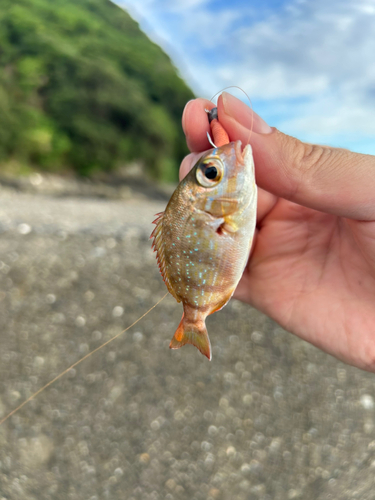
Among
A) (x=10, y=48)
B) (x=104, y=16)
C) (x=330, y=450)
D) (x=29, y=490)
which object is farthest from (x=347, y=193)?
(x=104, y=16)

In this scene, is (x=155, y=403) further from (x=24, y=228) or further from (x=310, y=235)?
(x=24, y=228)

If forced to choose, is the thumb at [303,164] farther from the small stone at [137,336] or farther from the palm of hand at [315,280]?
the small stone at [137,336]

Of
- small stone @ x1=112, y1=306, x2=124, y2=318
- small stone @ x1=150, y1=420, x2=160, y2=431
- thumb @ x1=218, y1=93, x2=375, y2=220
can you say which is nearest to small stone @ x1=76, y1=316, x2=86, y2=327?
small stone @ x1=112, y1=306, x2=124, y2=318

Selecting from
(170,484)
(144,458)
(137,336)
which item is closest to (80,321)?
(137,336)

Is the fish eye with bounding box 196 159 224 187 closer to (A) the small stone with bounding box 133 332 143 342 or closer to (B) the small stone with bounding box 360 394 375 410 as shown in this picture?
(A) the small stone with bounding box 133 332 143 342

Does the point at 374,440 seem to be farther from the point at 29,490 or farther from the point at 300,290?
the point at 29,490

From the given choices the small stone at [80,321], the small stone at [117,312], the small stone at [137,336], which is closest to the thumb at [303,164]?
the small stone at [137,336]

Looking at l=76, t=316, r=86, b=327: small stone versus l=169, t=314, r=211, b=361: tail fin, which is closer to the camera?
l=169, t=314, r=211, b=361: tail fin
